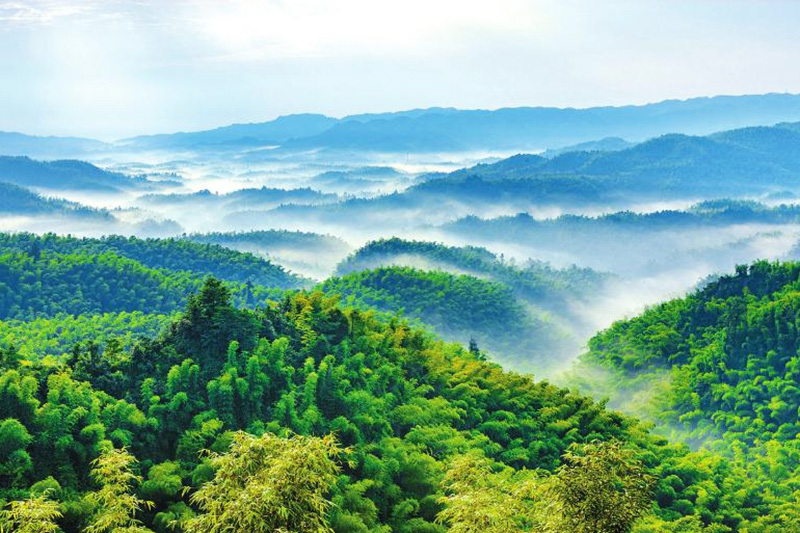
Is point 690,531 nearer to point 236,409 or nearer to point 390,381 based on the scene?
point 390,381


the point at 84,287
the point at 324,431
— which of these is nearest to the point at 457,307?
the point at 84,287

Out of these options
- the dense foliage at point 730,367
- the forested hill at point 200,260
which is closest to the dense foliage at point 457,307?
the dense foliage at point 730,367

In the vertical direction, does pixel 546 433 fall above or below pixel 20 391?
below

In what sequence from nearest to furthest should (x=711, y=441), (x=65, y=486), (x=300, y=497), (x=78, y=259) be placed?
(x=300, y=497) → (x=65, y=486) → (x=711, y=441) → (x=78, y=259)

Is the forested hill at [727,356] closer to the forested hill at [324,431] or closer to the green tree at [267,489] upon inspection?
the forested hill at [324,431]

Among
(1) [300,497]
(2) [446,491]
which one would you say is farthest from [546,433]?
(1) [300,497]

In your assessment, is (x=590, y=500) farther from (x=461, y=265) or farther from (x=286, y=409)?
(x=461, y=265)

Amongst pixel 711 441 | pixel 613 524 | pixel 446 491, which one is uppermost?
pixel 613 524
